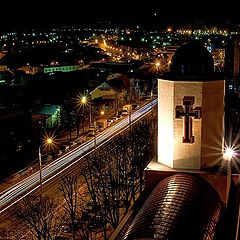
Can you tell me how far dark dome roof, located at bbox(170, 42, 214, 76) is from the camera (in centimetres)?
1170

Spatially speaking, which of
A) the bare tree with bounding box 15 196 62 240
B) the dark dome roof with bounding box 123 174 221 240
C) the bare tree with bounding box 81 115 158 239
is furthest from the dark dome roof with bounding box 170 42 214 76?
the bare tree with bounding box 81 115 158 239

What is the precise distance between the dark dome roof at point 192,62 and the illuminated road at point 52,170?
533 inches

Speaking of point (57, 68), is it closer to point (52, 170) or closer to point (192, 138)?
point (52, 170)

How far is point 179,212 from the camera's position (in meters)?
9.41

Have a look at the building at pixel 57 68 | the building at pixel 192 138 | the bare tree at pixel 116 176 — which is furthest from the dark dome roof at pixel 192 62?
the building at pixel 57 68

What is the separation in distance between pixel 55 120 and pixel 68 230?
79.5 ft

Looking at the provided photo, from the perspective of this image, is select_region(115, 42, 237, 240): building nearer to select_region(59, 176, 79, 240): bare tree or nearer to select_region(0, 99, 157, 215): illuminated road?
select_region(59, 176, 79, 240): bare tree

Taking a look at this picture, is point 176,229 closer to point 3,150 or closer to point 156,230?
point 156,230

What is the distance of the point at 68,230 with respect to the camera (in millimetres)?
20938

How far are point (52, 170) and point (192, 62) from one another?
60.3 feet

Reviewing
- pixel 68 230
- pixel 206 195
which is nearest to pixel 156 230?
pixel 206 195

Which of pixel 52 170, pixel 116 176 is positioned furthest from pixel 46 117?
pixel 116 176

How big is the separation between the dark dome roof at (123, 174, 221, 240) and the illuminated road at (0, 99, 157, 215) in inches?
524

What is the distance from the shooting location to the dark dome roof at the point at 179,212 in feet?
28.8
